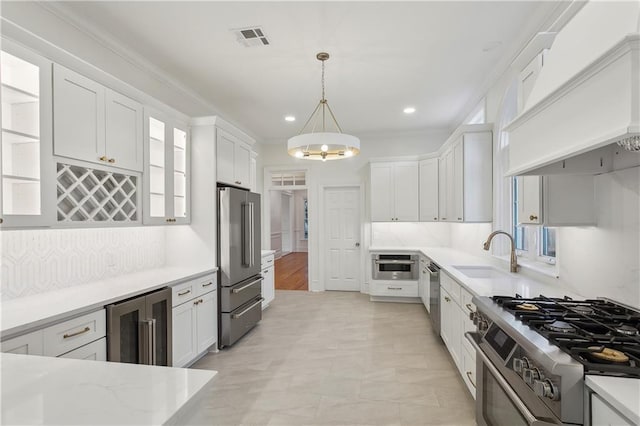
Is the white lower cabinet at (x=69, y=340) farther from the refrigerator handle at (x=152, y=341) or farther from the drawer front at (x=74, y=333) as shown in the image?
→ the refrigerator handle at (x=152, y=341)

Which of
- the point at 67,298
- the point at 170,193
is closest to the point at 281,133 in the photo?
the point at 170,193

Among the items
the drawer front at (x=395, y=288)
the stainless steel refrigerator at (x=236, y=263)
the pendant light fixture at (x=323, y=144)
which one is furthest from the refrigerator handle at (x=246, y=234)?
the drawer front at (x=395, y=288)

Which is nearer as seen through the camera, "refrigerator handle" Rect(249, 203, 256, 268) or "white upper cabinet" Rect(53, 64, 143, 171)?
"white upper cabinet" Rect(53, 64, 143, 171)

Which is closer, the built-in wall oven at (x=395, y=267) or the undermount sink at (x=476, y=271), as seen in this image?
the undermount sink at (x=476, y=271)

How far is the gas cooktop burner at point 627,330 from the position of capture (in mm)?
1284

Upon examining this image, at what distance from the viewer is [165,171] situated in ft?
10.3

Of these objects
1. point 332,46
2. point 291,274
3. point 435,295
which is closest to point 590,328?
point 435,295

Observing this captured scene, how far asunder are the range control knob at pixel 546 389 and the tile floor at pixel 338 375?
130 centimetres

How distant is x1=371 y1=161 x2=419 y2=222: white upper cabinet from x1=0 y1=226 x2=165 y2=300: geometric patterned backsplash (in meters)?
3.59

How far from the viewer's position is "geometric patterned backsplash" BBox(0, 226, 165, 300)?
211cm

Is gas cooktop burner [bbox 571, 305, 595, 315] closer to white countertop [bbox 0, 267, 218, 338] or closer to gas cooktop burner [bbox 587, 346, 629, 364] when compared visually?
gas cooktop burner [bbox 587, 346, 629, 364]

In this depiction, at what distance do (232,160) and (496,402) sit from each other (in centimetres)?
339

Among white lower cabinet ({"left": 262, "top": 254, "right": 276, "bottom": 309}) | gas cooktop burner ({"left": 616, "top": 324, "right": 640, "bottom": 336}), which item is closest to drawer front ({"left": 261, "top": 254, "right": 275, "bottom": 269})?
white lower cabinet ({"left": 262, "top": 254, "right": 276, "bottom": 309})

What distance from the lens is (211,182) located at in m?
3.49
